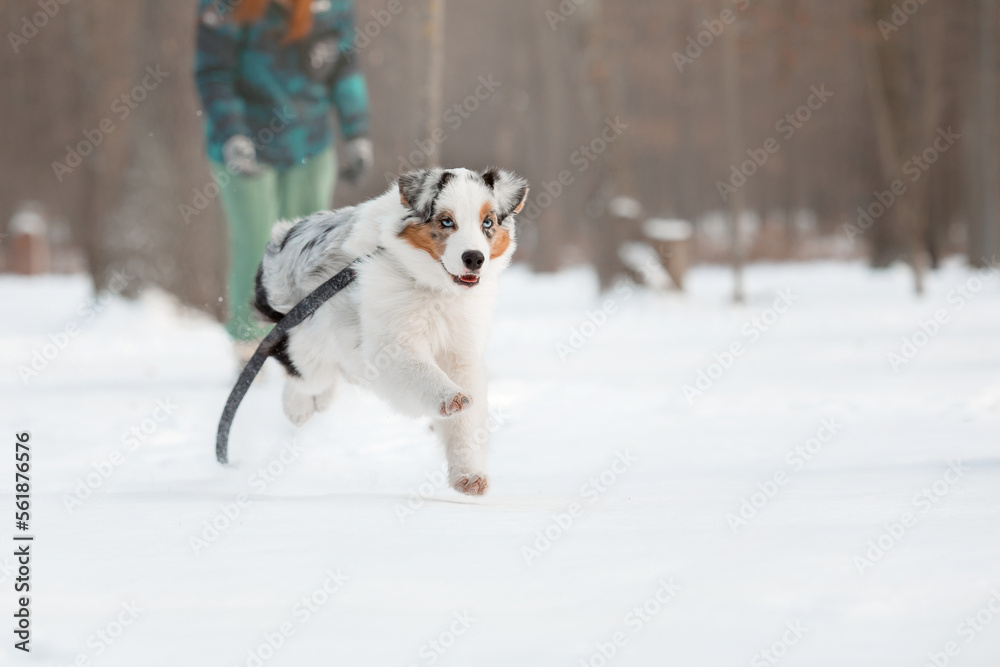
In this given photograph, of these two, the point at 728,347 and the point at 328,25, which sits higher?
the point at 328,25

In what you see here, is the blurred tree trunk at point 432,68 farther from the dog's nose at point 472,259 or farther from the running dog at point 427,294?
the dog's nose at point 472,259

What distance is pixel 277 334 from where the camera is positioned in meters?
4.04

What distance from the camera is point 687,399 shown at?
21.4 ft

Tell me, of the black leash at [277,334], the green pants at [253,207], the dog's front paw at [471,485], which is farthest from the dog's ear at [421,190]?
the green pants at [253,207]

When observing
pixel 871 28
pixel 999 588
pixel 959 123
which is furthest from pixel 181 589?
pixel 959 123

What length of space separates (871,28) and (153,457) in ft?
38.1

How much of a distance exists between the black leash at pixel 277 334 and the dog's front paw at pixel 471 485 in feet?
2.87

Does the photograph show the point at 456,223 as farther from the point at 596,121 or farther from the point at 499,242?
the point at 596,121

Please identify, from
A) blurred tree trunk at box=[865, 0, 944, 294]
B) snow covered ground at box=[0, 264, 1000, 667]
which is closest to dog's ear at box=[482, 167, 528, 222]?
snow covered ground at box=[0, 264, 1000, 667]

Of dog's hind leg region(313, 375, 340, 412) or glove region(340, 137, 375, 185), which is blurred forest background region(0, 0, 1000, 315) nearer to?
glove region(340, 137, 375, 185)

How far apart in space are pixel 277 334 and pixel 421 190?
35.3 inches

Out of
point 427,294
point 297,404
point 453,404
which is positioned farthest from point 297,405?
point 453,404

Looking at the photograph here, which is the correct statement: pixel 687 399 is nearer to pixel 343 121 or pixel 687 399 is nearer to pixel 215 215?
pixel 343 121

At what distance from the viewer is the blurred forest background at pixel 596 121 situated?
1042 cm
